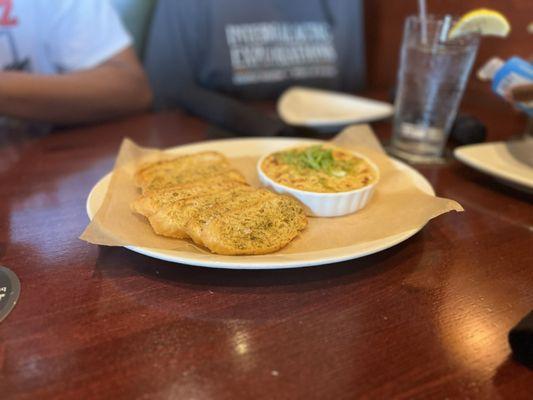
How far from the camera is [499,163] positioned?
43.4 inches

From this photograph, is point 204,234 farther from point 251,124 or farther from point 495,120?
point 495,120

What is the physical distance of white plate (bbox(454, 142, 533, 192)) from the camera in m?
1.02

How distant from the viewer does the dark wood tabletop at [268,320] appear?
535 mm

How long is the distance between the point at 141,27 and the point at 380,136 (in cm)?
150

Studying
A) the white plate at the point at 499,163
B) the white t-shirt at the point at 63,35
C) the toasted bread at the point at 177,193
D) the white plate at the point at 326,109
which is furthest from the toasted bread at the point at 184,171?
the white t-shirt at the point at 63,35

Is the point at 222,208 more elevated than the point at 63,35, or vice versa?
the point at 63,35

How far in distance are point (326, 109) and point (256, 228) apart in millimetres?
1028

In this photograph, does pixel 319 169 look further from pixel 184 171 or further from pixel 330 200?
pixel 184 171

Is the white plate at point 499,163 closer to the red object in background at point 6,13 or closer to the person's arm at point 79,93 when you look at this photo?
the person's arm at point 79,93

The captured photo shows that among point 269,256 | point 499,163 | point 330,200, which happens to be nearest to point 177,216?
point 269,256

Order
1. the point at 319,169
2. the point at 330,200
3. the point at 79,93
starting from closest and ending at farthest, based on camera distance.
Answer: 1. the point at 330,200
2. the point at 319,169
3. the point at 79,93

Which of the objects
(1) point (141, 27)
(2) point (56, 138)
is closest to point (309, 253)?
(2) point (56, 138)

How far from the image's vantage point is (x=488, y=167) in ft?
3.49

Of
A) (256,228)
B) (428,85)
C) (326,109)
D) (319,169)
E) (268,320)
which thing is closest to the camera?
(268,320)
